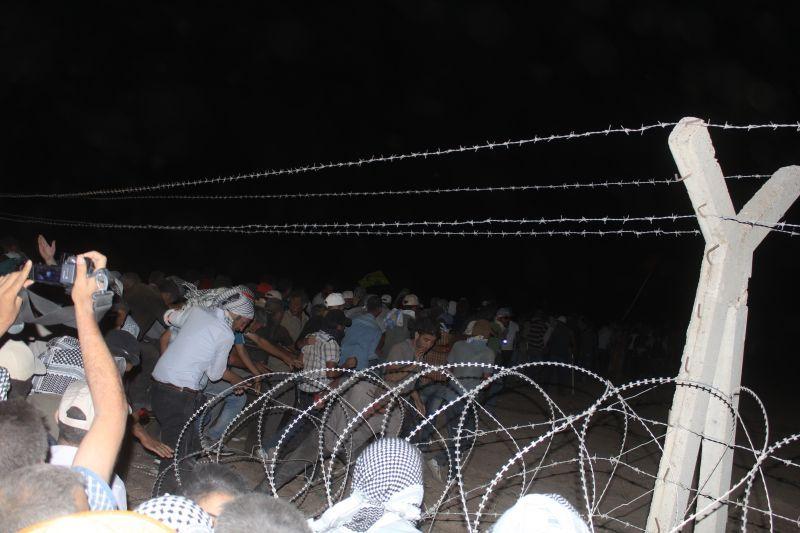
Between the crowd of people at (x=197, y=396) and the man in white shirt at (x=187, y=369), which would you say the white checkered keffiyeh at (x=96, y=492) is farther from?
the man in white shirt at (x=187, y=369)

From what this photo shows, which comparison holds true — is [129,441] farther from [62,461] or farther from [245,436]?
[245,436]

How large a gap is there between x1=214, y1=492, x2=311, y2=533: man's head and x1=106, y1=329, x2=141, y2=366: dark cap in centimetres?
406

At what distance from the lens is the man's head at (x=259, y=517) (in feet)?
5.48

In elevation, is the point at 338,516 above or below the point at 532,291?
below

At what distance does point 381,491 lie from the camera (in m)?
3.09

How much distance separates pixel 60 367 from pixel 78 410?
4.51ft

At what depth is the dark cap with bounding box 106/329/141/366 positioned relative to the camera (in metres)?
5.32

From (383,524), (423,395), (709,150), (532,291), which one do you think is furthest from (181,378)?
(532,291)

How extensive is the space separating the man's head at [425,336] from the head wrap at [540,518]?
5105 mm

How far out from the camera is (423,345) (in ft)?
24.3

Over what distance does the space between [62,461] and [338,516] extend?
1380mm

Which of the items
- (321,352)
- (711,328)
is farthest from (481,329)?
(711,328)

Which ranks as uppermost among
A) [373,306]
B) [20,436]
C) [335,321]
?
[373,306]

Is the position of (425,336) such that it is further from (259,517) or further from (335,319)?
(259,517)
